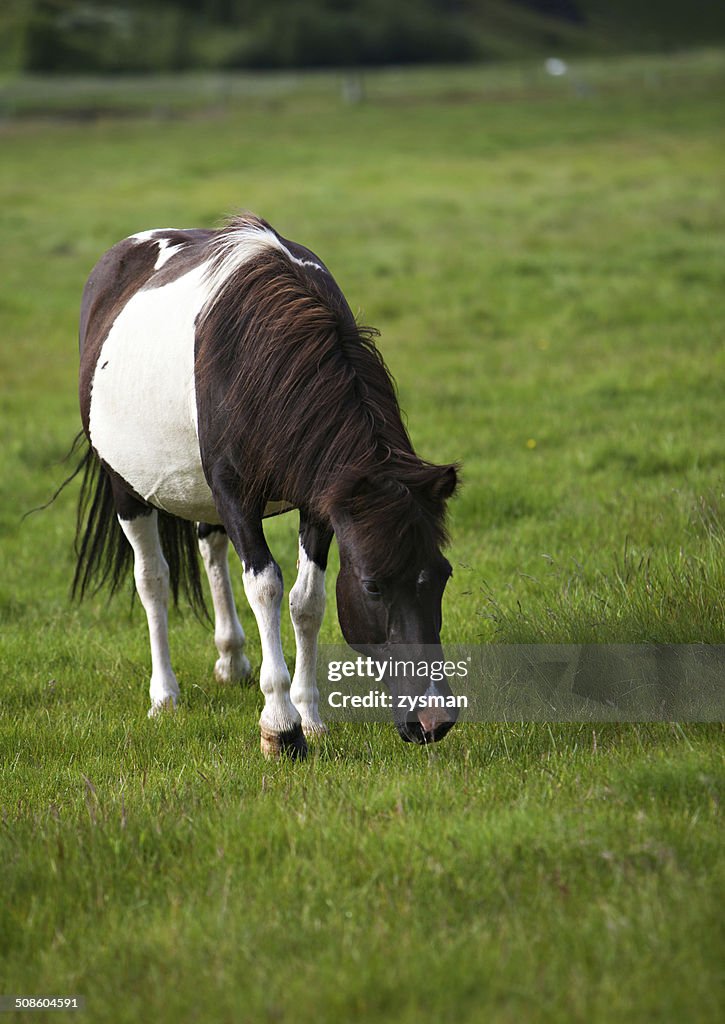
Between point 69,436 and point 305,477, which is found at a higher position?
point 305,477

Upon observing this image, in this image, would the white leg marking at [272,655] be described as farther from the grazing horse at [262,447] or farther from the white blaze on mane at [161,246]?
the white blaze on mane at [161,246]

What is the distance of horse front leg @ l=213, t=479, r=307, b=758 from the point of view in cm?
441

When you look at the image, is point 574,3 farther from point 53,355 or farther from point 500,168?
point 53,355

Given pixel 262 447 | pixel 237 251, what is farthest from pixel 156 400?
pixel 262 447

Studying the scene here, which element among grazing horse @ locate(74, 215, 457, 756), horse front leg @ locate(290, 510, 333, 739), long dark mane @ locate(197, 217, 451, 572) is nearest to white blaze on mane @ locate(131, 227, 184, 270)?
grazing horse @ locate(74, 215, 457, 756)

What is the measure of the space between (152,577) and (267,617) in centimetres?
149

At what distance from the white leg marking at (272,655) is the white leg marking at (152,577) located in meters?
1.25

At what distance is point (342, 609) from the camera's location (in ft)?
13.3

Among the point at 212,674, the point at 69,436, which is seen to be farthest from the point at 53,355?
the point at 212,674

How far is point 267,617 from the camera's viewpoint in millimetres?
4480

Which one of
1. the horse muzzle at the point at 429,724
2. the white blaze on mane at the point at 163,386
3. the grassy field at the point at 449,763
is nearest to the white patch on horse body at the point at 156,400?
Answer: the white blaze on mane at the point at 163,386

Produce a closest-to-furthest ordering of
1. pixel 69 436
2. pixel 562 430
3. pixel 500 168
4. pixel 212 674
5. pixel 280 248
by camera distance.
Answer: pixel 280 248, pixel 212 674, pixel 562 430, pixel 69 436, pixel 500 168

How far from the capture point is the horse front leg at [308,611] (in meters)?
4.60

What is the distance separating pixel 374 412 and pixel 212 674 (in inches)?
87.6
